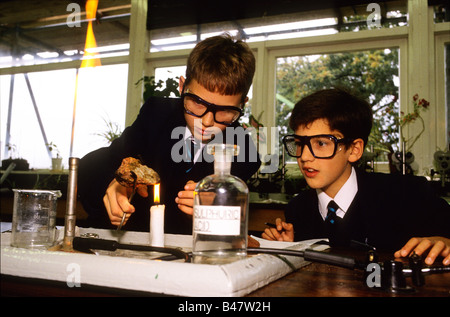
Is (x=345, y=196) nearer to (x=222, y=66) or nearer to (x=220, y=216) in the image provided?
(x=222, y=66)

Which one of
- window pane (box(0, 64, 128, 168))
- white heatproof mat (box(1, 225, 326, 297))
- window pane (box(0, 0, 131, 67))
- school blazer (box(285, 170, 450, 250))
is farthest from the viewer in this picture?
window pane (box(0, 0, 131, 67))

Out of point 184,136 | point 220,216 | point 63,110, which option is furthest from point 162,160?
point 63,110

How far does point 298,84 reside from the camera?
→ 14.1 ft

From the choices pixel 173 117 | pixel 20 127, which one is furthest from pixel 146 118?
pixel 20 127

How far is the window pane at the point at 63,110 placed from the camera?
4816mm

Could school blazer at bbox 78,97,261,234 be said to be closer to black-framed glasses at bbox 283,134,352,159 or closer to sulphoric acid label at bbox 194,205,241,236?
black-framed glasses at bbox 283,134,352,159

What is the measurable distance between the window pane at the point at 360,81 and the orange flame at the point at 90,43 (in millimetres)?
2669

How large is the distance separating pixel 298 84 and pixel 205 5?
5.07 ft

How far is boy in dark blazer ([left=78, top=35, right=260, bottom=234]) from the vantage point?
144cm

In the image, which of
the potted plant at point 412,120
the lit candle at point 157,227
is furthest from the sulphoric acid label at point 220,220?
the potted plant at point 412,120

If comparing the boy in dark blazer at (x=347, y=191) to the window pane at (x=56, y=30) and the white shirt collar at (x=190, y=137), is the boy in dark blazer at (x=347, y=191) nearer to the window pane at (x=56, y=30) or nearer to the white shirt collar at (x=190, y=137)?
the white shirt collar at (x=190, y=137)

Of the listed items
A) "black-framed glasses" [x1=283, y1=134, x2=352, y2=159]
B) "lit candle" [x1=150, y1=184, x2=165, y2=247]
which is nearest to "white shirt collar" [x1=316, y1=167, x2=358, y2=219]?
"black-framed glasses" [x1=283, y1=134, x2=352, y2=159]

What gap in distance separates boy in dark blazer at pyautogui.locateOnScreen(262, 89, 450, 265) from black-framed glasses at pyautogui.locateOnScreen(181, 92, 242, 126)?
398mm

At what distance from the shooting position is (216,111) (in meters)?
1.37
